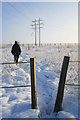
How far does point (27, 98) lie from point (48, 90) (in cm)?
124

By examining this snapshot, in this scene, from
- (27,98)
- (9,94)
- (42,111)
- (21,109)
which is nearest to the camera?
(21,109)

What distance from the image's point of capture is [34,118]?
2.87 m

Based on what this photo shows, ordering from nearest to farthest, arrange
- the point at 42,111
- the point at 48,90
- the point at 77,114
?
1. the point at 77,114
2. the point at 42,111
3. the point at 48,90

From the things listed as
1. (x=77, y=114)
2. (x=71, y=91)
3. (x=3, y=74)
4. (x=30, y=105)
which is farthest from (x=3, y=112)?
(x=3, y=74)

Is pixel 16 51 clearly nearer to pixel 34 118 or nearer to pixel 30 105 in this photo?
pixel 30 105

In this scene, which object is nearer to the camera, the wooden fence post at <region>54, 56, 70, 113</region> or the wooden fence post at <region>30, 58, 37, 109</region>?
the wooden fence post at <region>54, 56, 70, 113</region>

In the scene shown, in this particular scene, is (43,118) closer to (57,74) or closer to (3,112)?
(3,112)

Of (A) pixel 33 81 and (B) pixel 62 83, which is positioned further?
(A) pixel 33 81

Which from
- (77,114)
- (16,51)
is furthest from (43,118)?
(16,51)

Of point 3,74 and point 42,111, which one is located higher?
point 3,74

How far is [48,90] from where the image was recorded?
195 inches

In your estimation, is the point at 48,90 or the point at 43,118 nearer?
the point at 43,118

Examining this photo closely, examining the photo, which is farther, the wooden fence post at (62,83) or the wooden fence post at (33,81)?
the wooden fence post at (33,81)

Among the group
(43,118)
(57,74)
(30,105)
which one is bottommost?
(43,118)
